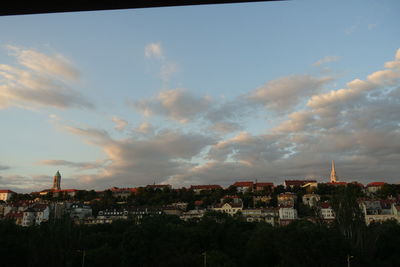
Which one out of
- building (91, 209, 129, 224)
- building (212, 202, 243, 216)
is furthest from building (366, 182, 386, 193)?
building (91, 209, 129, 224)

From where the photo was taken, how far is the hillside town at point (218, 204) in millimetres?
54219

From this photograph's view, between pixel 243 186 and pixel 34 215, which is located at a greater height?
pixel 243 186

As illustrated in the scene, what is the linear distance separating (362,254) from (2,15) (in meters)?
22.7

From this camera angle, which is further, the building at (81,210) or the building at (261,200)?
the building at (261,200)

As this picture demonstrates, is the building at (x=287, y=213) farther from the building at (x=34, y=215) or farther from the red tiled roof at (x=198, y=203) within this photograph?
the building at (x=34, y=215)

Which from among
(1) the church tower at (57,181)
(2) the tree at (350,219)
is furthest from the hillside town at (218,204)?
(2) the tree at (350,219)

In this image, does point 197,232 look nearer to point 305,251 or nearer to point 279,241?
point 279,241

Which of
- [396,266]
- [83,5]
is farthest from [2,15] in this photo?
[396,266]

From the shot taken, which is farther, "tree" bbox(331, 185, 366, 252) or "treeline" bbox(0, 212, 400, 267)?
"tree" bbox(331, 185, 366, 252)

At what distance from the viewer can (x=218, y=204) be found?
66.1 m

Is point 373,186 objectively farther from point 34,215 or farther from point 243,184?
point 34,215

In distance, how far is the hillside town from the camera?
54219 mm

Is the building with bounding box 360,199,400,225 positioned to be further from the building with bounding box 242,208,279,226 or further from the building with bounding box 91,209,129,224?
the building with bounding box 91,209,129,224

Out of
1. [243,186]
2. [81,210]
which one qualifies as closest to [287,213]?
[243,186]
